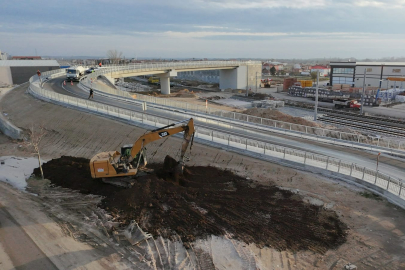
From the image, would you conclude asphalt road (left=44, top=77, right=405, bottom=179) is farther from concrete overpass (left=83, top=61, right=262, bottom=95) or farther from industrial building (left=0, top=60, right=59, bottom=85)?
industrial building (left=0, top=60, right=59, bottom=85)

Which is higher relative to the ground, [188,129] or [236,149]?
[188,129]

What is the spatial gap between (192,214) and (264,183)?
526 centimetres

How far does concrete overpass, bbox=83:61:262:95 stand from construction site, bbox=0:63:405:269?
1740 inches

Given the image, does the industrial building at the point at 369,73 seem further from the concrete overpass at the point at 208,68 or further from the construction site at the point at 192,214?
the construction site at the point at 192,214

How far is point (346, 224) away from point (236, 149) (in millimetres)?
8862

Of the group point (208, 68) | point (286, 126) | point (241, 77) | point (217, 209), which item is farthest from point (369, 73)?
point (217, 209)

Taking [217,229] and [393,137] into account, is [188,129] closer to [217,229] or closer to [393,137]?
[217,229]

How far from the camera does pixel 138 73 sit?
63688 mm

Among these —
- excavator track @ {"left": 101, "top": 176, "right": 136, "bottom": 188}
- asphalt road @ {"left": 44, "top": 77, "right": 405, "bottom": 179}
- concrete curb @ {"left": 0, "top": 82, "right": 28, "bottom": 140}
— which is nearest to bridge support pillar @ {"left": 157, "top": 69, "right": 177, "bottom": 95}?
asphalt road @ {"left": 44, "top": 77, "right": 405, "bottom": 179}

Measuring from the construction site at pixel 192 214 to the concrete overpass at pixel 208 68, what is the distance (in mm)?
44207

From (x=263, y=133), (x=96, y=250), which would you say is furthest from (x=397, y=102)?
(x=96, y=250)

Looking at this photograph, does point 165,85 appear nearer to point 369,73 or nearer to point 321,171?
point 369,73

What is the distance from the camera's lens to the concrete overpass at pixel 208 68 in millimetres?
63094

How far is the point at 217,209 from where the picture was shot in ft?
45.2
